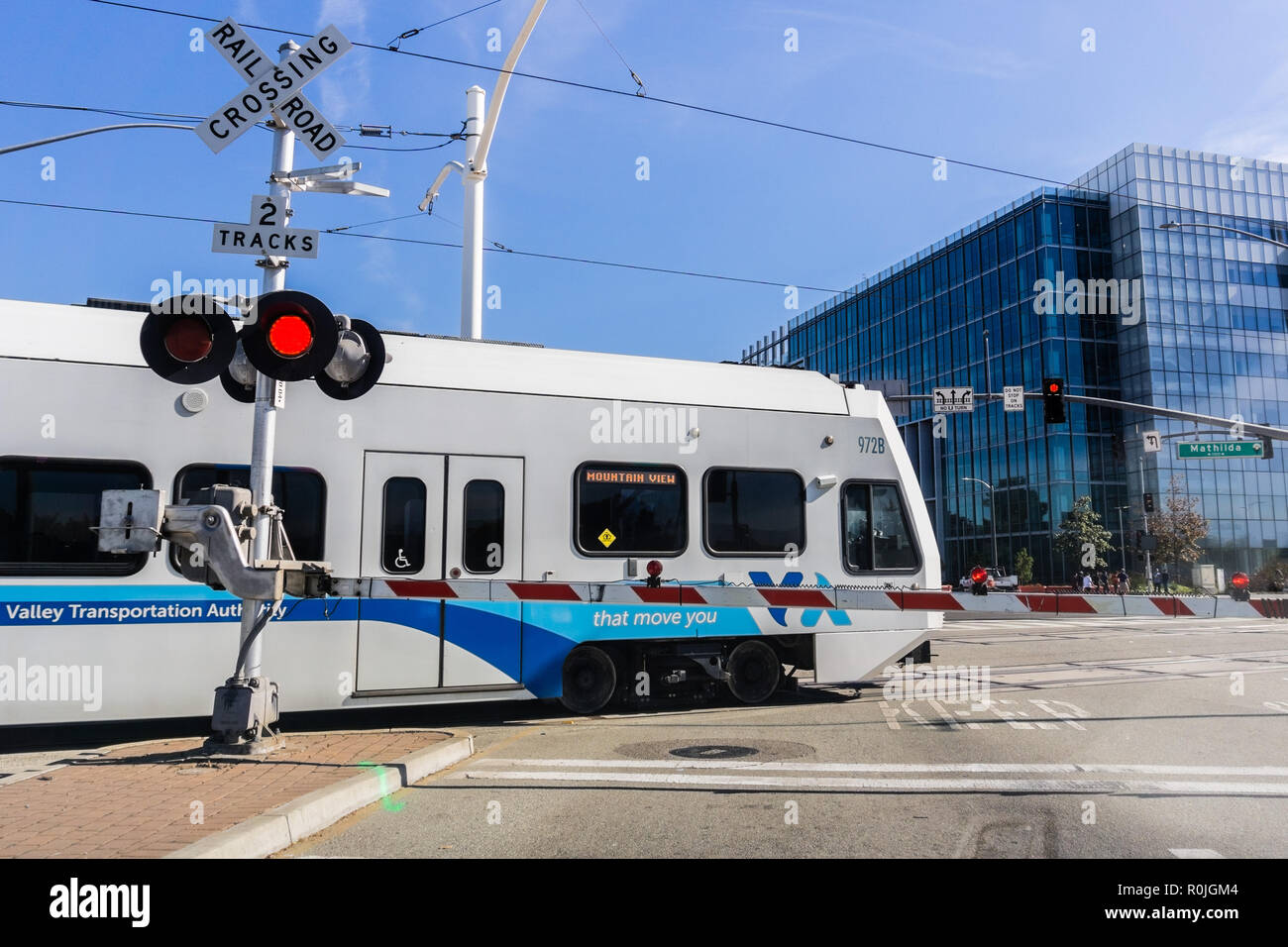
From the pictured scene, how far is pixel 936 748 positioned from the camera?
842 centimetres

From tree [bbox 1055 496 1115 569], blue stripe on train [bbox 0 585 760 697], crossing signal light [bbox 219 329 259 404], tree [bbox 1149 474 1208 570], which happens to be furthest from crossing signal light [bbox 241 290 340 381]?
tree [bbox 1149 474 1208 570]

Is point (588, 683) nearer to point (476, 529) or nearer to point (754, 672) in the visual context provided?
point (754, 672)

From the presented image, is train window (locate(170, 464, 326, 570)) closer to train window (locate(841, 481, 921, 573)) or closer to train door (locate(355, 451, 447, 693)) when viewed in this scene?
train door (locate(355, 451, 447, 693))

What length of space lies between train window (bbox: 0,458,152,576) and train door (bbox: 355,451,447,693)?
6.61 ft

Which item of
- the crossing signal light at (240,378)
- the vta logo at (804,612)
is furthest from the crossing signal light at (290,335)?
the vta logo at (804,612)

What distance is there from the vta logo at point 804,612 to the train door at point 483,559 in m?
2.76

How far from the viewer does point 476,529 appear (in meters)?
9.61

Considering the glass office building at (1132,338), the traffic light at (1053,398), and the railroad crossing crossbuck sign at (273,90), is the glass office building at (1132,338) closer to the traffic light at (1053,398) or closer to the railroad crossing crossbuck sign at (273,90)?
the traffic light at (1053,398)

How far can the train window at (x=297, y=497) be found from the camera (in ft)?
29.2

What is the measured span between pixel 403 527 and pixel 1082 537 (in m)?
57.1

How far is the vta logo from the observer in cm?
1065
